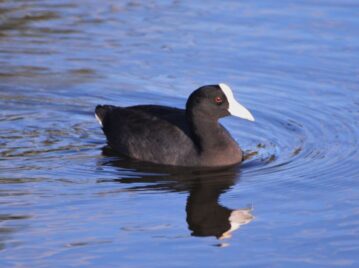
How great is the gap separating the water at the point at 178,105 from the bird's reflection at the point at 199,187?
2cm

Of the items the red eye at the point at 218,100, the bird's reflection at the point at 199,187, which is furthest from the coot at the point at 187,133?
the bird's reflection at the point at 199,187

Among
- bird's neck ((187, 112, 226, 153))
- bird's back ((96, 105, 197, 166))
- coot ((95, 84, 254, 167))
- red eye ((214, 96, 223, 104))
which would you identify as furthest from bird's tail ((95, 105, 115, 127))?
red eye ((214, 96, 223, 104))

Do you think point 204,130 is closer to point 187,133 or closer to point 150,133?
point 187,133

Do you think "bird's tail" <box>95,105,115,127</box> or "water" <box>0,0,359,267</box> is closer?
"water" <box>0,0,359,267</box>

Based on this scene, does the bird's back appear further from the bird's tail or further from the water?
the water

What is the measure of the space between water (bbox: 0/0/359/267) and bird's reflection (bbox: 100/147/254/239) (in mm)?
18

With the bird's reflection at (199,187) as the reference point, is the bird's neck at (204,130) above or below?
above

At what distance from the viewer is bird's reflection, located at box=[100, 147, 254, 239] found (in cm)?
814

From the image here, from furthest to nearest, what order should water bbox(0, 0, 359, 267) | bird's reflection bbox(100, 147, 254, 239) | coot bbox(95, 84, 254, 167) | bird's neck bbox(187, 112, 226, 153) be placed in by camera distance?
bird's neck bbox(187, 112, 226, 153), coot bbox(95, 84, 254, 167), bird's reflection bbox(100, 147, 254, 239), water bbox(0, 0, 359, 267)

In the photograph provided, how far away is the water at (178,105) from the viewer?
761 centimetres

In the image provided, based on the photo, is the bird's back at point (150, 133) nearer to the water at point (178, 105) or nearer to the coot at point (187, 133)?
the coot at point (187, 133)

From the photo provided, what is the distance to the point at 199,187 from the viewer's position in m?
9.19

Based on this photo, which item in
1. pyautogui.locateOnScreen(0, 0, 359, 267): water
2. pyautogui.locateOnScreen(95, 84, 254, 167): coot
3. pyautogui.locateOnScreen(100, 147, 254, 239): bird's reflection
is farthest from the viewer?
pyautogui.locateOnScreen(95, 84, 254, 167): coot

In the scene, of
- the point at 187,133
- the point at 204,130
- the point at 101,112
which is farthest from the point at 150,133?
the point at 101,112
